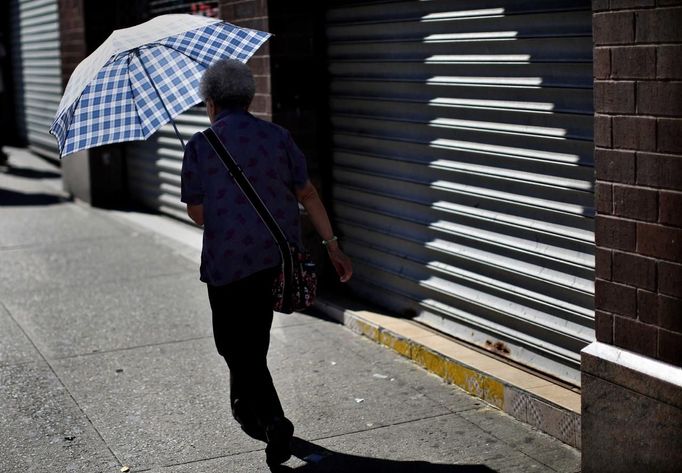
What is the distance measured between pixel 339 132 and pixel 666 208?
3880mm

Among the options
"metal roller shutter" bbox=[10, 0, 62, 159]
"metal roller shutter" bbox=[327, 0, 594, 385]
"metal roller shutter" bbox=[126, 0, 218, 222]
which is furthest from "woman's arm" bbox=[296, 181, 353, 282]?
"metal roller shutter" bbox=[10, 0, 62, 159]

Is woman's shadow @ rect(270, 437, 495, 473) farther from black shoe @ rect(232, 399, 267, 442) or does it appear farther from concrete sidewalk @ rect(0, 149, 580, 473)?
black shoe @ rect(232, 399, 267, 442)

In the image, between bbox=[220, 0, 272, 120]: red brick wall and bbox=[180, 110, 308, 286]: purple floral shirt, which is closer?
bbox=[180, 110, 308, 286]: purple floral shirt

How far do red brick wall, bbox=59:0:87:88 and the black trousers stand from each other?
8351 mm

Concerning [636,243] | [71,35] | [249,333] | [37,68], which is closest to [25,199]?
[71,35]

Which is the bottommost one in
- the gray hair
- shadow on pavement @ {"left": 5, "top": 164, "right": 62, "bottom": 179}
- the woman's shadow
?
the woman's shadow

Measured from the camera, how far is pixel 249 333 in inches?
192

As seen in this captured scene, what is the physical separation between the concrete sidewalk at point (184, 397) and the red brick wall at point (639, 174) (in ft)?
2.93

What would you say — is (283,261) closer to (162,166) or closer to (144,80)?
(144,80)

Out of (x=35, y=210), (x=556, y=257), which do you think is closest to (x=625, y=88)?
(x=556, y=257)

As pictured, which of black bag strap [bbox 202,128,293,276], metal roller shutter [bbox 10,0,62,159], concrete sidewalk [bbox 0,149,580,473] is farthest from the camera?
metal roller shutter [bbox 10,0,62,159]

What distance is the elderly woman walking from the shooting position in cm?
473

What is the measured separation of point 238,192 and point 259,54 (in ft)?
11.3

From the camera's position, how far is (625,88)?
4.32m
